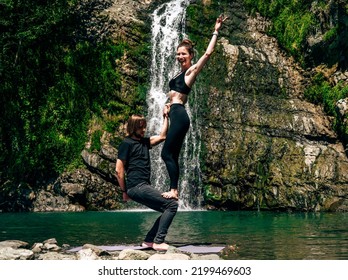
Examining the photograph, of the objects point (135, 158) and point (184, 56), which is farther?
point (184, 56)

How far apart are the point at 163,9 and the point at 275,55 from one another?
25.0 feet

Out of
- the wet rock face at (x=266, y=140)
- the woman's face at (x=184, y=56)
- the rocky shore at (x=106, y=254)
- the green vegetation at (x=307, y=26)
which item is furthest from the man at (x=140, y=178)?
the green vegetation at (x=307, y=26)

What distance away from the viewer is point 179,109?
7422mm

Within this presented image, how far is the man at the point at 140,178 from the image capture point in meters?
7.34

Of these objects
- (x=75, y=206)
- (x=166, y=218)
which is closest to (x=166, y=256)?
(x=166, y=218)

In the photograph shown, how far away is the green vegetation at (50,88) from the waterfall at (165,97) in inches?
40.9

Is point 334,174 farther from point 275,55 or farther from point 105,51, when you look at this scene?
point 105,51

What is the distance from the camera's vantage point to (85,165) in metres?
28.3

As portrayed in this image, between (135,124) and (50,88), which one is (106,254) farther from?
(50,88)

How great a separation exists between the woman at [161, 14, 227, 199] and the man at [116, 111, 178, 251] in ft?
0.59

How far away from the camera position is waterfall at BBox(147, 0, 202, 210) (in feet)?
90.6

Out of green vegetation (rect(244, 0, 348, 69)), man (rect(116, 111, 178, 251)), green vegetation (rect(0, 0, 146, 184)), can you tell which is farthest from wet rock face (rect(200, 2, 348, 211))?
man (rect(116, 111, 178, 251))

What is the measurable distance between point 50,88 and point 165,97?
6.76 m

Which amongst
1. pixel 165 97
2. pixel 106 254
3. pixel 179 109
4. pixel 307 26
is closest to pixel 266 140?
pixel 165 97
